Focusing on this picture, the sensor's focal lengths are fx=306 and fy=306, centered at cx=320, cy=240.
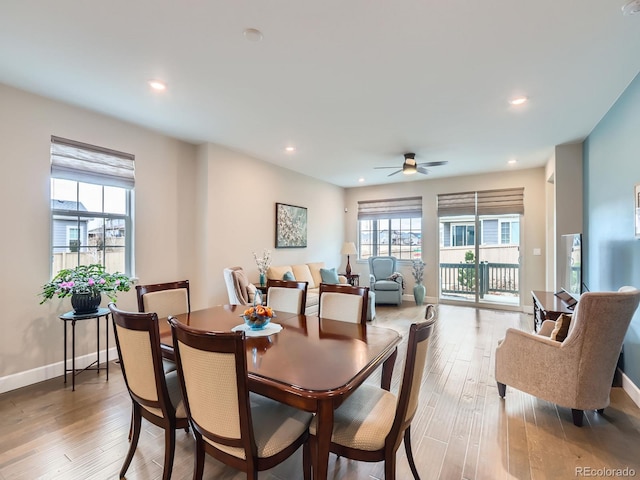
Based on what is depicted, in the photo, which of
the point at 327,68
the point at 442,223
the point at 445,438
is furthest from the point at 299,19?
the point at 442,223

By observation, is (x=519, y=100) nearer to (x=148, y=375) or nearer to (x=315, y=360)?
(x=315, y=360)

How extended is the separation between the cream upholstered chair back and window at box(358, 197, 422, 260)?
5470 millimetres

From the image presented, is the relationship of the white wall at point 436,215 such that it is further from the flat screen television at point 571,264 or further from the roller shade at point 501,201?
the flat screen television at point 571,264

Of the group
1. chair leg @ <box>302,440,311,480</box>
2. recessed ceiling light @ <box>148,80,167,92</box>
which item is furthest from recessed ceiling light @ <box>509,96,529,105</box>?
chair leg @ <box>302,440,311,480</box>

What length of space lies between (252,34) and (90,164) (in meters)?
2.50

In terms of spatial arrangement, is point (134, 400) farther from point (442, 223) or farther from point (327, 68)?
point (442, 223)

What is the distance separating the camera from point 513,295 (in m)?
6.25

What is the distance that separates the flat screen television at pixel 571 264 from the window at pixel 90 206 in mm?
5349

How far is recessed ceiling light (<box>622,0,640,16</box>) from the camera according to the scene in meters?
1.77

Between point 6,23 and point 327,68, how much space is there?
2150 mm

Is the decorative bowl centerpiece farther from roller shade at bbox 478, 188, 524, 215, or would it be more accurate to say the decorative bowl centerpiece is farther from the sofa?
roller shade at bbox 478, 188, 524, 215

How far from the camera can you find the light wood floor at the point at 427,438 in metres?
1.86

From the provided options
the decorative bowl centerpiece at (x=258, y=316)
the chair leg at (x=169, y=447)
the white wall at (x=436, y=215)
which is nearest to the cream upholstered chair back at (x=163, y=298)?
the decorative bowl centerpiece at (x=258, y=316)

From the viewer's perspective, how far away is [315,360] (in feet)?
5.36
